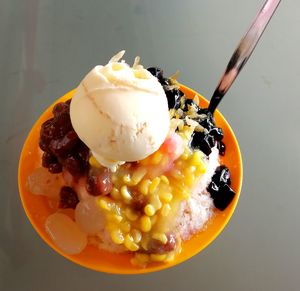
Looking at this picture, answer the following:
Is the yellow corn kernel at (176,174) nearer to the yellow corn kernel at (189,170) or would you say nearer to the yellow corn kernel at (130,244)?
the yellow corn kernel at (189,170)

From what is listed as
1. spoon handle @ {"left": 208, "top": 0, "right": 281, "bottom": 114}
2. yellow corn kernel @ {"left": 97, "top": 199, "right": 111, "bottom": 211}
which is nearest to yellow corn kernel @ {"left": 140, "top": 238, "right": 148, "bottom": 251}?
yellow corn kernel @ {"left": 97, "top": 199, "right": 111, "bottom": 211}

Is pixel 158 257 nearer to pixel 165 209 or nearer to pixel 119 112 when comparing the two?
pixel 165 209

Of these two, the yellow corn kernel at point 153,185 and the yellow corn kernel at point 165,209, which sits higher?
the yellow corn kernel at point 153,185

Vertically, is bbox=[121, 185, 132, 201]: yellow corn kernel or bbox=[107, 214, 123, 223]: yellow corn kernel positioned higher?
bbox=[121, 185, 132, 201]: yellow corn kernel

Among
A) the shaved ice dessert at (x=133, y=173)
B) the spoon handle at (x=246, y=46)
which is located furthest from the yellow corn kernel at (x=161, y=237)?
the spoon handle at (x=246, y=46)

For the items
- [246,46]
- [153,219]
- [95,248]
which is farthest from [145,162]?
[246,46]

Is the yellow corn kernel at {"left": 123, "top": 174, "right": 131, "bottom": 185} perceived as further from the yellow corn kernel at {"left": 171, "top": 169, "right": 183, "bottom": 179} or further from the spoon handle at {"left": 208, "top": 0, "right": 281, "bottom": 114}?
the spoon handle at {"left": 208, "top": 0, "right": 281, "bottom": 114}
